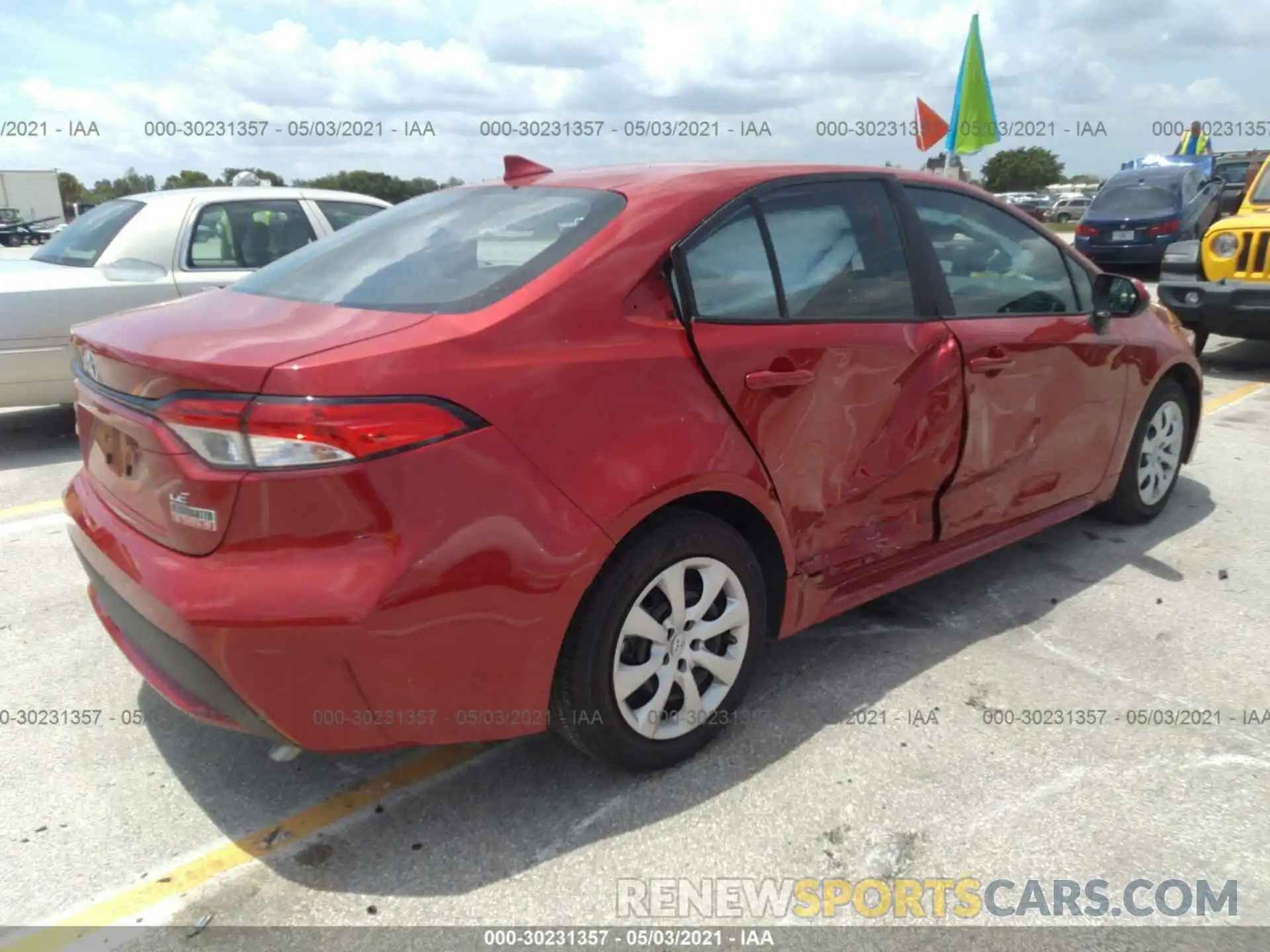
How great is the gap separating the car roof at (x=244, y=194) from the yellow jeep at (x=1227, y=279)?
673 cm

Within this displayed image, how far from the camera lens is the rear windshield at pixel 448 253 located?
2.51 metres

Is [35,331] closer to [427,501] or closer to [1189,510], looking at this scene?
[427,501]

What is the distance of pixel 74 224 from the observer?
262 inches

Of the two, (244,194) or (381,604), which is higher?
(244,194)

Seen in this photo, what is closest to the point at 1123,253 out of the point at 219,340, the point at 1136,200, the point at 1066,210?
the point at 1136,200

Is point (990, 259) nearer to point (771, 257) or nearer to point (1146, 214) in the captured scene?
point (771, 257)

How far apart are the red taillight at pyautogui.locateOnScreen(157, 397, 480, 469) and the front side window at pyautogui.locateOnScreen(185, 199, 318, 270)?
438 centimetres

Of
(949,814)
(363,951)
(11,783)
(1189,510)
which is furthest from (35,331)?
(1189,510)

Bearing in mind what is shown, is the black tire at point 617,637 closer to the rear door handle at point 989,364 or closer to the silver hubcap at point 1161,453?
the rear door handle at point 989,364

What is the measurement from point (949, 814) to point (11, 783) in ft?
8.46

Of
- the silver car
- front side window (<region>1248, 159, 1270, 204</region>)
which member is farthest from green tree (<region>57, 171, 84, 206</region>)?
front side window (<region>1248, 159, 1270, 204</region>)

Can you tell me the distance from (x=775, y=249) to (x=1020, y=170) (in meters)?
75.0

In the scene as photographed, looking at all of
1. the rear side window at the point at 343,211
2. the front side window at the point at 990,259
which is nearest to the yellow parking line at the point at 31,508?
the rear side window at the point at 343,211

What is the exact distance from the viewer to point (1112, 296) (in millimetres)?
4125
